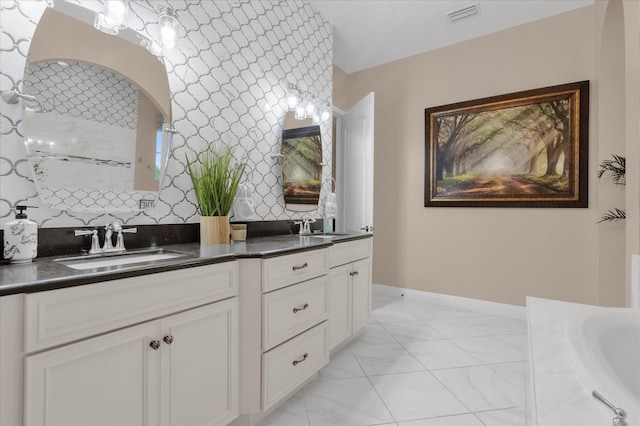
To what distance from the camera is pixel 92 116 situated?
1488 millimetres

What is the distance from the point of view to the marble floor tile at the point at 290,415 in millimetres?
1585

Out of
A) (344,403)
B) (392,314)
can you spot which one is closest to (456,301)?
(392,314)

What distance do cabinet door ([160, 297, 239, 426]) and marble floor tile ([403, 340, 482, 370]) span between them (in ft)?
4.62

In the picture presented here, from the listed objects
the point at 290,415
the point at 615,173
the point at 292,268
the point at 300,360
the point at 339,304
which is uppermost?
the point at 615,173

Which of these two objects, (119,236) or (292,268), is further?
(292,268)

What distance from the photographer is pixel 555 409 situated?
676 millimetres

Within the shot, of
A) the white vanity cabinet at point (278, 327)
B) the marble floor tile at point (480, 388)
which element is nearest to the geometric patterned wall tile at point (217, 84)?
the white vanity cabinet at point (278, 327)

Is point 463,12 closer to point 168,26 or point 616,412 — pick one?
point 168,26

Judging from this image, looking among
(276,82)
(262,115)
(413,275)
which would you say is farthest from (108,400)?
(413,275)

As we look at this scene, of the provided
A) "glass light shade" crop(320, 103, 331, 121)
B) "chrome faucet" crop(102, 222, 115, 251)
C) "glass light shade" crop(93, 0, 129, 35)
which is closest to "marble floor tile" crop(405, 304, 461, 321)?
"glass light shade" crop(320, 103, 331, 121)

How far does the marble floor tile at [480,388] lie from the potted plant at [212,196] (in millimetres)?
1626

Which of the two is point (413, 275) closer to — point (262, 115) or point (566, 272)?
point (566, 272)

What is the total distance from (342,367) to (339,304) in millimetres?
411

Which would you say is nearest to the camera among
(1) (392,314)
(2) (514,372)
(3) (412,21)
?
(2) (514,372)
